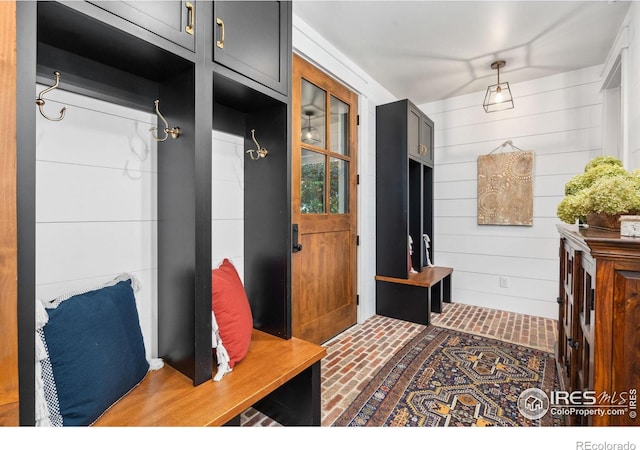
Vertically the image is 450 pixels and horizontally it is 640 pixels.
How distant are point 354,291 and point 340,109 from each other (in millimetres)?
1808

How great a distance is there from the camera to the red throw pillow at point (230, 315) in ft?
4.48

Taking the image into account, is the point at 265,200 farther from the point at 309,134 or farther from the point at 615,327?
the point at 615,327

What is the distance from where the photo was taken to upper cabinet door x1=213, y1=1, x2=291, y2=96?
4.29 feet

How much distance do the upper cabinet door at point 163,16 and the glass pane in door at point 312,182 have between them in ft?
4.36

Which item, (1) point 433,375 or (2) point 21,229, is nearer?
(2) point 21,229

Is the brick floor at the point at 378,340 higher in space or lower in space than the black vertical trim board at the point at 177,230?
lower

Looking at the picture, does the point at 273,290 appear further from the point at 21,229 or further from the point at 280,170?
the point at 21,229

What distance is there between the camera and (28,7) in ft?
2.65

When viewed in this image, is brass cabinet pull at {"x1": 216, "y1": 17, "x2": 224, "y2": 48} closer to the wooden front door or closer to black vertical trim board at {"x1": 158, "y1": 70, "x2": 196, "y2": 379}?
black vertical trim board at {"x1": 158, "y1": 70, "x2": 196, "y2": 379}

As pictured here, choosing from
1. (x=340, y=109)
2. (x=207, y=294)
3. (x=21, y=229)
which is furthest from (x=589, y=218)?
(x=340, y=109)

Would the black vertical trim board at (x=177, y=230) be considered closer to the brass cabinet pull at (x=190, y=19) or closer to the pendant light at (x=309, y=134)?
the brass cabinet pull at (x=190, y=19)

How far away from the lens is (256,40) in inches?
57.8

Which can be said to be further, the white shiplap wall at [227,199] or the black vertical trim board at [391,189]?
the black vertical trim board at [391,189]

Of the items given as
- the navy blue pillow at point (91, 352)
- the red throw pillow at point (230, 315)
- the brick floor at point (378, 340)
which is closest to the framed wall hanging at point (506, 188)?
the brick floor at point (378, 340)
